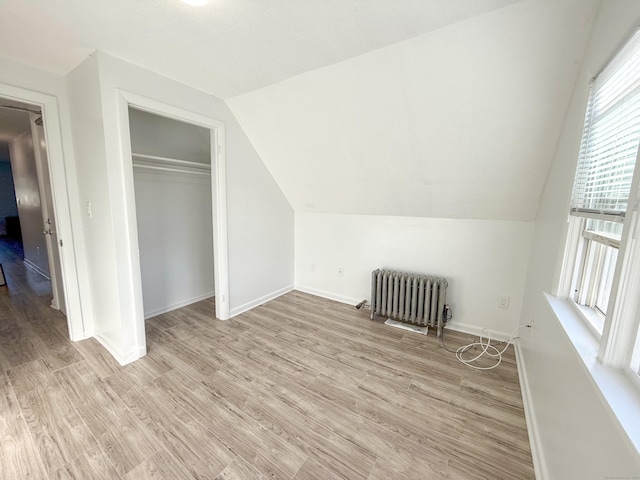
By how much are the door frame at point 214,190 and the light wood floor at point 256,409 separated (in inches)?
15.5

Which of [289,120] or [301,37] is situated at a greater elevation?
[301,37]

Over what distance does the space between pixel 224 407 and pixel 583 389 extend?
1.85 metres

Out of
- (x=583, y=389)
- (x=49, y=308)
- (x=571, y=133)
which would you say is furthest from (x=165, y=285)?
(x=571, y=133)

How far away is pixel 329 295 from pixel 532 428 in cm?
241

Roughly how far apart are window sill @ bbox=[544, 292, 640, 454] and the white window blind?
526 millimetres

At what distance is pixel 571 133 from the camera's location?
153 cm

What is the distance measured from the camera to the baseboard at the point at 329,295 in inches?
135

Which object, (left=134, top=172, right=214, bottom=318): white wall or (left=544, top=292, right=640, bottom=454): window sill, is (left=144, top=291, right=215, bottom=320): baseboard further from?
(left=544, top=292, right=640, bottom=454): window sill

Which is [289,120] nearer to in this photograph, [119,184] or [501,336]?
[119,184]

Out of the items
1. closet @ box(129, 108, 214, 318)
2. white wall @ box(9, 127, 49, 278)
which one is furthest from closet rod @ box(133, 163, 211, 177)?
white wall @ box(9, 127, 49, 278)

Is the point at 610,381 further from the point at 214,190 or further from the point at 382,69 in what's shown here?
the point at 214,190

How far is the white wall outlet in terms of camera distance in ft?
8.25

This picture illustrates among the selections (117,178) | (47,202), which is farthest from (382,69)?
(47,202)

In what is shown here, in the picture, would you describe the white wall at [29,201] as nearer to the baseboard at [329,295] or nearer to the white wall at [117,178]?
the white wall at [117,178]
